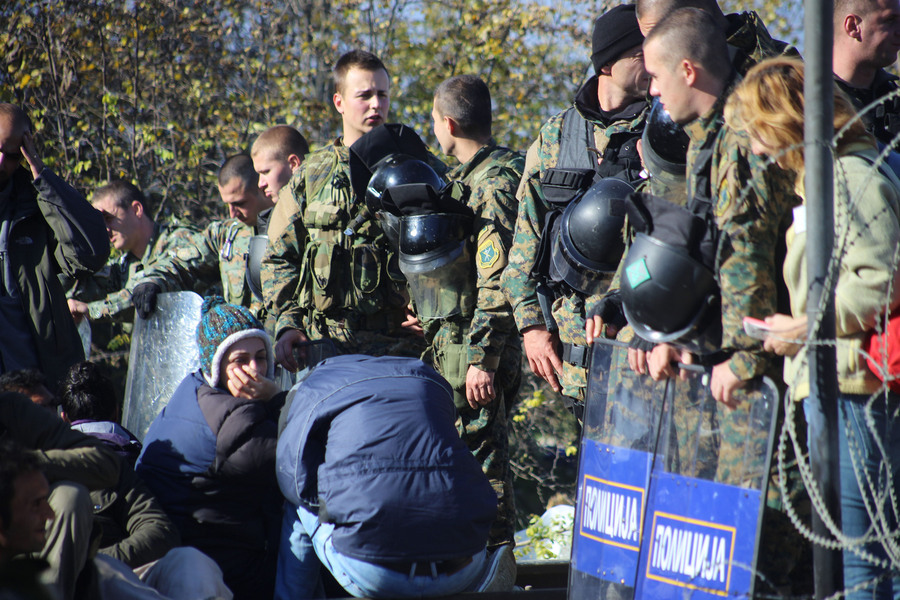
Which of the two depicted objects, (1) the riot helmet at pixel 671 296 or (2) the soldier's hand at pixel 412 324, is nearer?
(1) the riot helmet at pixel 671 296

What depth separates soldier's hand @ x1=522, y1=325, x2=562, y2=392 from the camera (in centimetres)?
353

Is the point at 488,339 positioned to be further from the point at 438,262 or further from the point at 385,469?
the point at 385,469

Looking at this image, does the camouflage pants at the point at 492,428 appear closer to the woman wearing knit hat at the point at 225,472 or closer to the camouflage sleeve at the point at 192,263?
the woman wearing knit hat at the point at 225,472

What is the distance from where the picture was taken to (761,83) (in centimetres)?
236

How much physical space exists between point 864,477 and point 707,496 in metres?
0.35

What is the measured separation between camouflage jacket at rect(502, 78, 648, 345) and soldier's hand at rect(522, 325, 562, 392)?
0.03 metres

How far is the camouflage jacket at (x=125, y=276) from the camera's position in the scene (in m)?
5.48

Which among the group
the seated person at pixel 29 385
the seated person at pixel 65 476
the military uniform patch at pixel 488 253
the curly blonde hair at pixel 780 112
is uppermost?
the curly blonde hair at pixel 780 112

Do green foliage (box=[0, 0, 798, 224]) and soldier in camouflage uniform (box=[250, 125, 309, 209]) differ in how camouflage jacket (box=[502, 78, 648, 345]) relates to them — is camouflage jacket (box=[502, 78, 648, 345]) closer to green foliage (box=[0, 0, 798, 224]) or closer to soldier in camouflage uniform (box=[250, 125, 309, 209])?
soldier in camouflage uniform (box=[250, 125, 309, 209])

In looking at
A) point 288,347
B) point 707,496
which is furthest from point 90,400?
point 707,496

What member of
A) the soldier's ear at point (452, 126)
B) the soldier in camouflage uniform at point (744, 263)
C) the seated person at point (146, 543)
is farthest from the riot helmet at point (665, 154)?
the seated person at point (146, 543)

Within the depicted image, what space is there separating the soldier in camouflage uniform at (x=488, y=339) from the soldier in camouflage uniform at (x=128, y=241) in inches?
81.6

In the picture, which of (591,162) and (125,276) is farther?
(125,276)

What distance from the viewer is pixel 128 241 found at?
5898mm
